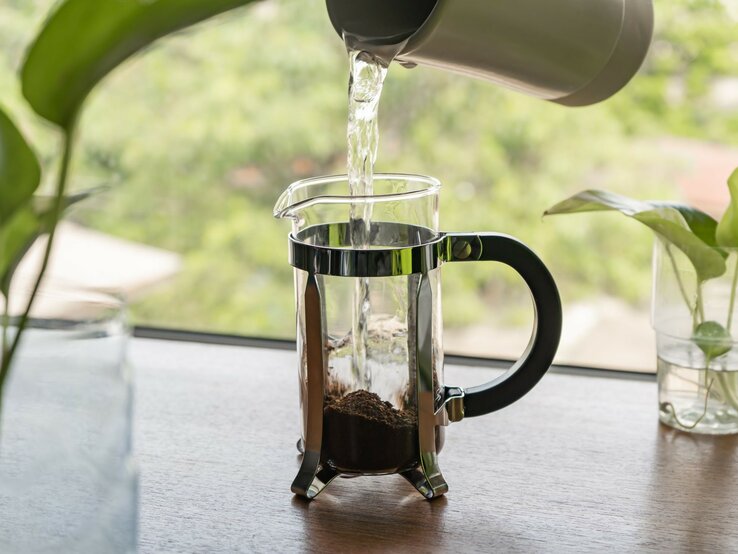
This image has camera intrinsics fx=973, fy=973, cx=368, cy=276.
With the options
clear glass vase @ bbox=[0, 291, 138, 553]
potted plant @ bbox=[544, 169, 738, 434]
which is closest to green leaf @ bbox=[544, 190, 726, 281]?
potted plant @ bbox=[544, 169, 738, 434]

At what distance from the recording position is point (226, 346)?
1020mm

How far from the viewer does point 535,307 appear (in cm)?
71

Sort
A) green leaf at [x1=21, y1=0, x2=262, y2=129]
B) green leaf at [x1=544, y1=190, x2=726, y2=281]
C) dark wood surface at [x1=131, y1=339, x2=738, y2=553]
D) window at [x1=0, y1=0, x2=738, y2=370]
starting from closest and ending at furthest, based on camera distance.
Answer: green leaf at [x1=21, y1=0, x2=262, y2=129] < dark wood surface at [x1=131, y1=339, x2=738, y2=553] < green leaf at [x1=544, y1=190, x2=726, y2=281] < window at [x1=0, y1=0, x2=738, y2=370]

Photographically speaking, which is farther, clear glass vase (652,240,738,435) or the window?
the window

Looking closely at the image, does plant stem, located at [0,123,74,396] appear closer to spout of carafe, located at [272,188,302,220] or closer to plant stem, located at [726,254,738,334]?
spout of carafe, located at [272,188,302,220]

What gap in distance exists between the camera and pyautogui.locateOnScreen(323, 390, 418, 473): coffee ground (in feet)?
2.25

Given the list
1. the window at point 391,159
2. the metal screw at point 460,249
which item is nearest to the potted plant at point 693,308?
the metal screw at point 460,249

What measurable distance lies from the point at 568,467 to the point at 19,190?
1.56 ft

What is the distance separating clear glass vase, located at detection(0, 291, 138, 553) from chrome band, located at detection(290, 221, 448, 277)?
18cm

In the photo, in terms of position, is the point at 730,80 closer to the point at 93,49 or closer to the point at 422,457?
the point at 422,457

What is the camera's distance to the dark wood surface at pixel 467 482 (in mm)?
656

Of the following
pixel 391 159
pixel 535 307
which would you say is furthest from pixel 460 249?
pixel 391 159

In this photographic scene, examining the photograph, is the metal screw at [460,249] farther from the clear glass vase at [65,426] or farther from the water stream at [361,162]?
the clear glass vase at [65,426]

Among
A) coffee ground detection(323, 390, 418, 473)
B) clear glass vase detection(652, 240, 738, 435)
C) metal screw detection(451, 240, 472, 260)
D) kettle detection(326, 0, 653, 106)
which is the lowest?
coffee ground detection(323, 390, 418, 473)
